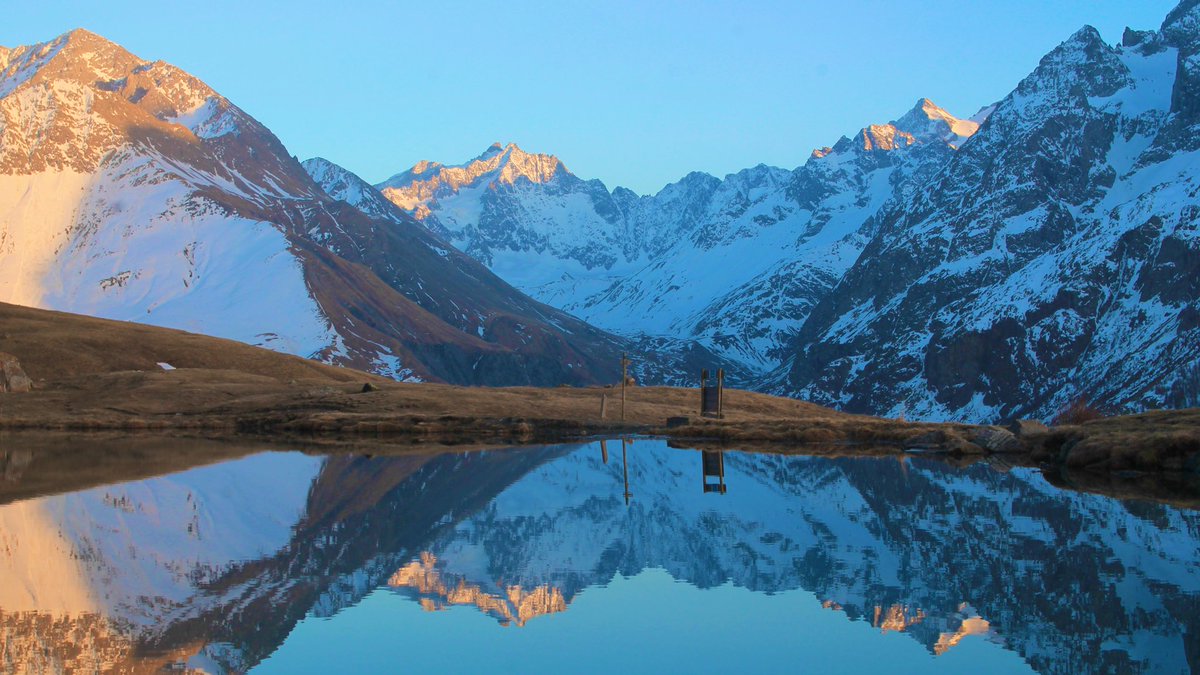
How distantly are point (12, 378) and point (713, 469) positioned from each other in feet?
226

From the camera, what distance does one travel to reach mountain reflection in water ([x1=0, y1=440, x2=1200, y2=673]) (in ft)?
83.7

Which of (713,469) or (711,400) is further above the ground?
(711,400)

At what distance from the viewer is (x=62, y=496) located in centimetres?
4669

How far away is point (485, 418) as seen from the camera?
301 feet

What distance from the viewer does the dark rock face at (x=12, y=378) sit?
10575cm

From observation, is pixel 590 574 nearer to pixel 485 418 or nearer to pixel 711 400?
pixel 485 418

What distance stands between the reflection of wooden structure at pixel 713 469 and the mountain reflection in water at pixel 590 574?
2.57 ft

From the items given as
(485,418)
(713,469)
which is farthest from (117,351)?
(713,469)

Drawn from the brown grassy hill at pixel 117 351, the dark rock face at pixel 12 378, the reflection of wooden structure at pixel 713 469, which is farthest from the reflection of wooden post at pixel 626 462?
the dark rock face at pixel 12 378

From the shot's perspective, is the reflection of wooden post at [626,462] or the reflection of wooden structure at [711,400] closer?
the reflection of wooden post at [626,462]

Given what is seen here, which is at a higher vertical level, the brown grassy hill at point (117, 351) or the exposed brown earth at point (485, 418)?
the brown grassy hill at point (117, 351)

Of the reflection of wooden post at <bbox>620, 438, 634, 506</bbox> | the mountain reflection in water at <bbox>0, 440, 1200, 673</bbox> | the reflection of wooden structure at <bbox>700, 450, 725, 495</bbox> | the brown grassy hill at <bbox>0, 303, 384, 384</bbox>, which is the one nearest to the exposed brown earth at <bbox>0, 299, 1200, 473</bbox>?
the brown grassy hill at <bbox>0, 303, 384, 384</bbox>

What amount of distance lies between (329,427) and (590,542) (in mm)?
52211

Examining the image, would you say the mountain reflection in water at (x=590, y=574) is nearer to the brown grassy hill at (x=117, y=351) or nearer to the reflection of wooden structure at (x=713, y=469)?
the reflection of wooden structure at (x=713, y=469)
